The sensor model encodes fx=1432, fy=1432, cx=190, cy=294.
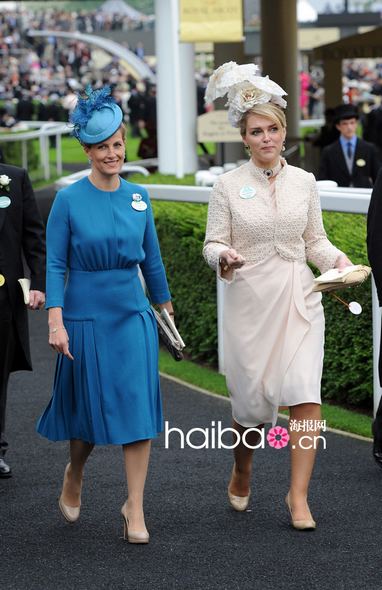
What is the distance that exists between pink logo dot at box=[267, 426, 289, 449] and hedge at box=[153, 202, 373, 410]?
0.81 m

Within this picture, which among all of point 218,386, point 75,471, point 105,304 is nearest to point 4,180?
point 105,304

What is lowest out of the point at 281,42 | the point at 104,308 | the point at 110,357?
the point at 110,357

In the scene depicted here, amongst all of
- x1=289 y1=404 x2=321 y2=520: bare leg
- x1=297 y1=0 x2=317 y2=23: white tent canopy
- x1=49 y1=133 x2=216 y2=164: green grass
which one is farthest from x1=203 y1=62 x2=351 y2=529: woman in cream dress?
x1=297 y1=0 x2=317 y2=23: white tent canopy

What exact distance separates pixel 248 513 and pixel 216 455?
1196 millimetres

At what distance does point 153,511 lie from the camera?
20.8 feet

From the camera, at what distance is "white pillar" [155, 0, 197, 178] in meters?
15.2

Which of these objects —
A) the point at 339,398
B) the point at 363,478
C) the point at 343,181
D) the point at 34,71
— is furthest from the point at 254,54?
the point at 34,71

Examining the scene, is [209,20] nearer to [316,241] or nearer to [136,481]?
[316,241]

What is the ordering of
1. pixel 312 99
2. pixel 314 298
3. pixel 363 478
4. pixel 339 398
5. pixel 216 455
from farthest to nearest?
pixel 312 99 < pixel 339 398 < pixel 216 455 < pixel 363 478 < pixel 314 298

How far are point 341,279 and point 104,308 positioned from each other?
3.21ft

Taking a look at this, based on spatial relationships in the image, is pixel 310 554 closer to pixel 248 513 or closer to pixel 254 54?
pixel 248 513

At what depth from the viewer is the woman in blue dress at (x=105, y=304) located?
230 inches

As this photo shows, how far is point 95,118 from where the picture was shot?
5.84 metres

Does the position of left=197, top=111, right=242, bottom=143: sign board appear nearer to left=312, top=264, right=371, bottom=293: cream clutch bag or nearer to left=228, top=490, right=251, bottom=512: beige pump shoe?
left=228, top=490, right=251, bottom=512: beige pump shoe
